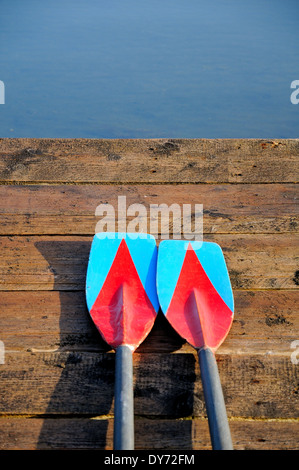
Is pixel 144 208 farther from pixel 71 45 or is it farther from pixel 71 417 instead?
pixel 71 45

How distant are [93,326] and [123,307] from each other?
0.36ft

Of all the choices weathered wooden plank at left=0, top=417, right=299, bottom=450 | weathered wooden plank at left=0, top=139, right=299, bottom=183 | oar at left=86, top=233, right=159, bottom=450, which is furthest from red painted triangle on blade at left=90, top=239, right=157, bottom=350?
weathered wooden plank at left=0, top=139, right=299, bottom=183

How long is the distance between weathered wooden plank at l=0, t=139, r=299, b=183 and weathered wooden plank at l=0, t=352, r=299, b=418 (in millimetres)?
899

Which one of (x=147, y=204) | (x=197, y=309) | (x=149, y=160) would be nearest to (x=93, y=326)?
(x=197, y=309)

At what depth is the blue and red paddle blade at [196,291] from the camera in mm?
1407

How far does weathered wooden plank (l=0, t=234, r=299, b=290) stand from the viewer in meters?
1.61

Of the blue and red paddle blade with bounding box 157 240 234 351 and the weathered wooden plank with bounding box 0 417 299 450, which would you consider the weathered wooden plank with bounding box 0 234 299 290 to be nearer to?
the blue and red paddle blade with bounding box 157 240 234 351

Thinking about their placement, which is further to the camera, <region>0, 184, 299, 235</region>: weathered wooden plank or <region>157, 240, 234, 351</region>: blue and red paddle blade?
<region>0, 184, 299, 235</region>: weathered wooden plank

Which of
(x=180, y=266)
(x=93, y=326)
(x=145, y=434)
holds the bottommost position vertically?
(x=145, y=434)

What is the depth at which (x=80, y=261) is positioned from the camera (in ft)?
5.49

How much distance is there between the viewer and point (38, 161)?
214 centimetres

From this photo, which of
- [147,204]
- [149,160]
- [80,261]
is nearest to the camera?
[80,261]

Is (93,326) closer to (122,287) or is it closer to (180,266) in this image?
(122,287)

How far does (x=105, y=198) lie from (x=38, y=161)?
1.40 feet
